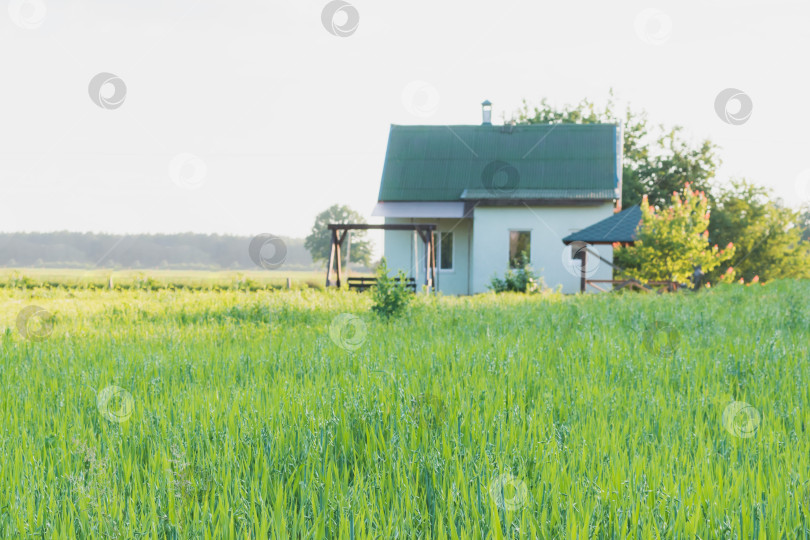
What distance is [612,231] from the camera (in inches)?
727

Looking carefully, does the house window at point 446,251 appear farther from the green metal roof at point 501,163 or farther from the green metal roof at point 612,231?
the green metal roof at point 612,231

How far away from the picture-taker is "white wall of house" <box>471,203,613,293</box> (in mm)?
20953

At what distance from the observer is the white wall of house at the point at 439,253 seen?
72.9 feet

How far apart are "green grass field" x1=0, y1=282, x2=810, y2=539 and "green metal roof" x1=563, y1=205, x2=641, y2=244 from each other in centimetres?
1262

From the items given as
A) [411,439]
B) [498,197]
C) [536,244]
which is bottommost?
[411,439]

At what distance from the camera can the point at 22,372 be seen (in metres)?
4.65

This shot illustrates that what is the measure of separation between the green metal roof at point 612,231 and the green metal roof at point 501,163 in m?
1.10

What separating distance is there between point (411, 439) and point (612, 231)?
17425mm

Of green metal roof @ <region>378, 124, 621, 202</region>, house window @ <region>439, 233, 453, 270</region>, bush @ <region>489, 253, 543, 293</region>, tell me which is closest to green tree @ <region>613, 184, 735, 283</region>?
bush @ <region>489, 253, 543, 293</region>

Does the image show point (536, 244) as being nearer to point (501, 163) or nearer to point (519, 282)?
point (519, 282)

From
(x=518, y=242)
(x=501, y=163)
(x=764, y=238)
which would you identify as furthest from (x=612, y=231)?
(x=764, y=238)

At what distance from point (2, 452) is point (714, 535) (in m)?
3.08

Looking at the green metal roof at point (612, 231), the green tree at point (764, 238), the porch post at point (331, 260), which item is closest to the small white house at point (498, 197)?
the green metal roof at point (612, 231)

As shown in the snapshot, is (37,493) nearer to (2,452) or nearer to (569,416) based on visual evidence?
(2,452)
